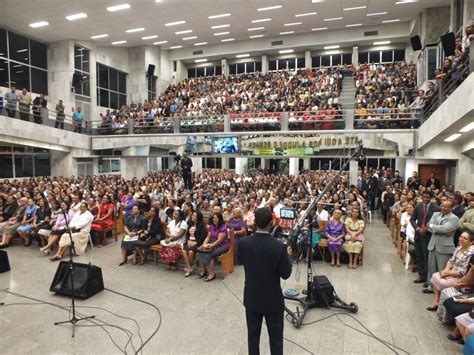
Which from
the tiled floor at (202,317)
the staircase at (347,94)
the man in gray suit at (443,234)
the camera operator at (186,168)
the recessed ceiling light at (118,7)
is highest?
the recessed ceiling light at (118,7)

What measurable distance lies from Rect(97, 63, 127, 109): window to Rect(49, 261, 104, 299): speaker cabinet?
20.9 m

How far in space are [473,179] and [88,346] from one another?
37.0 feet

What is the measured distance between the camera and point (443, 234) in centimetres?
492

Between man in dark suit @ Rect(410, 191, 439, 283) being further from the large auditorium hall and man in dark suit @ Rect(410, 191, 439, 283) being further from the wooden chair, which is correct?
the wooden chair

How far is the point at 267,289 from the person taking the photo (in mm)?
2822

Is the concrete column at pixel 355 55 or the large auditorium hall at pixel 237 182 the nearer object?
the large auditorium hall at pixel 237 182

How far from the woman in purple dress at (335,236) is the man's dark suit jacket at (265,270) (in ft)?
13.7

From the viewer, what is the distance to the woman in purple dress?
22.0ft

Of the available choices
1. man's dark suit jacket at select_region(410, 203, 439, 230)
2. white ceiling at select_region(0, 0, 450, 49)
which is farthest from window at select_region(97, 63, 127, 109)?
man's dark suit jacket at select_region(410, 203, 439, 230)

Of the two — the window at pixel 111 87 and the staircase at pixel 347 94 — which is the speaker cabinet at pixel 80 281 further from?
the window at pixel 111 87

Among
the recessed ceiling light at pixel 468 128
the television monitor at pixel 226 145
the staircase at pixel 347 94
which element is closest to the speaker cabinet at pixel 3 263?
the television monitor at pixel 226 145

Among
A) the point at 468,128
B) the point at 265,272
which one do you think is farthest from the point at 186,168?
the point at 265,272

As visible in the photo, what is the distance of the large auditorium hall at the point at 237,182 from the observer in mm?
4121

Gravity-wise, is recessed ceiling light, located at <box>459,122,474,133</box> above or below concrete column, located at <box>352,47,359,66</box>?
below
